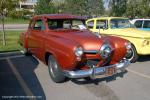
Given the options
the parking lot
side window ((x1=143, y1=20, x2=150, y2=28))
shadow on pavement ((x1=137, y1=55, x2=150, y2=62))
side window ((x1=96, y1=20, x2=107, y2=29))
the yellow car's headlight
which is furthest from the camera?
side window ((x1=143, y1=20, x2=150, y2=28))

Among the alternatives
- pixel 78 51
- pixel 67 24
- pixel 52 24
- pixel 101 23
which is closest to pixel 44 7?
pixel 101 23

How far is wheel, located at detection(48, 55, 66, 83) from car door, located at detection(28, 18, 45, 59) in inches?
26.5

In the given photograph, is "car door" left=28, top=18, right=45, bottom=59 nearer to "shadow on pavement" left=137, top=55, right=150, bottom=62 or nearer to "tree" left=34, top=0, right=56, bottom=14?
"shadow on pavement" left=137, top=55, right=150, bottom=62

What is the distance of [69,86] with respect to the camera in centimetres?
657

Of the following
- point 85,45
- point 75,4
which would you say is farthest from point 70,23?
point 75,4

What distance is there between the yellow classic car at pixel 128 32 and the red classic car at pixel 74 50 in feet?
6.79

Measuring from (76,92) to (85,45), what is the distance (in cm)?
114

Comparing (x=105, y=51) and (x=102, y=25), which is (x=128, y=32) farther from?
(x=105, y=51)

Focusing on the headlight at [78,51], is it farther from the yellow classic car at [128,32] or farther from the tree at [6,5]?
the tree at [6,5]

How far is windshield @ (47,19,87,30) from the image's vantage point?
7613 mm

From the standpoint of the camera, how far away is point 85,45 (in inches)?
247

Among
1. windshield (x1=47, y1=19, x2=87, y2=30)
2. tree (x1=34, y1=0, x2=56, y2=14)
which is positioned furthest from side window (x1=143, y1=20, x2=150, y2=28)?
tree (x1=34, y1=0, x2=56, y2=14)

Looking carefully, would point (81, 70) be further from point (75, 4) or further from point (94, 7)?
point (94, 7)

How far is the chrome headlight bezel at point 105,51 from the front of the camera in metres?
6.26
